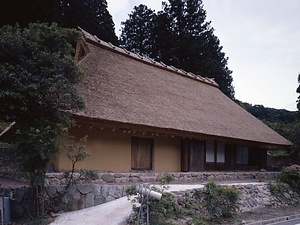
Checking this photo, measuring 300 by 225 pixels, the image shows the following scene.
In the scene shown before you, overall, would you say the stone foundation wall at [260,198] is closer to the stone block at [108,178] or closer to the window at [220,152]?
the stone block at [108,178]

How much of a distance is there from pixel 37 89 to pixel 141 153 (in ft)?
22.5

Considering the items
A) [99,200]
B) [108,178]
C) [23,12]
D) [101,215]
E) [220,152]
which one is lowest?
[101,215]

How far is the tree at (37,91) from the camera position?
8766 mm

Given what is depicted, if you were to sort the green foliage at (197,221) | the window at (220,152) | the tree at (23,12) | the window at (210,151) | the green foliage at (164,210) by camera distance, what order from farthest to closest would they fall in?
the tree at (23,12) < the window at (220,152) < the window at (210,151) < the green foliage at (197,221) < the green foliage at (164,210)

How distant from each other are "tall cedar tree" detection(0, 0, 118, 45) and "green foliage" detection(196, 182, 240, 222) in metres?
14.6

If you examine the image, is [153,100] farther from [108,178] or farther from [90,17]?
[90,17]

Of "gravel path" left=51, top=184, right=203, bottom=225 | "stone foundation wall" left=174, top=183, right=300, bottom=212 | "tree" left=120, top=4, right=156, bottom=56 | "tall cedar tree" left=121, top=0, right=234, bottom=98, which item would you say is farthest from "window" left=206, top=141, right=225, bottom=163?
"tree" left=120, top=4, right=156, bottom=56

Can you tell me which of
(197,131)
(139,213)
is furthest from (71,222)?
(197,131)

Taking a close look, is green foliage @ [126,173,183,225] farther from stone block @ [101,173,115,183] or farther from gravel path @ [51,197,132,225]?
stone block @ [101,173,115,183]

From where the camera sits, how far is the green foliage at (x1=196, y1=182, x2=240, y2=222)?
10.4m

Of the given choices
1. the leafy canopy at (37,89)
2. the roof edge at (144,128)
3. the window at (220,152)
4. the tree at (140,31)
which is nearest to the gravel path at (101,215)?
the leafy canopy at (37,89)

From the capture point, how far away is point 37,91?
29.2 ft

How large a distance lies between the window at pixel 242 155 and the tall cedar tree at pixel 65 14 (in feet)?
42.9

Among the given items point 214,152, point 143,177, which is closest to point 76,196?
point 143,177
